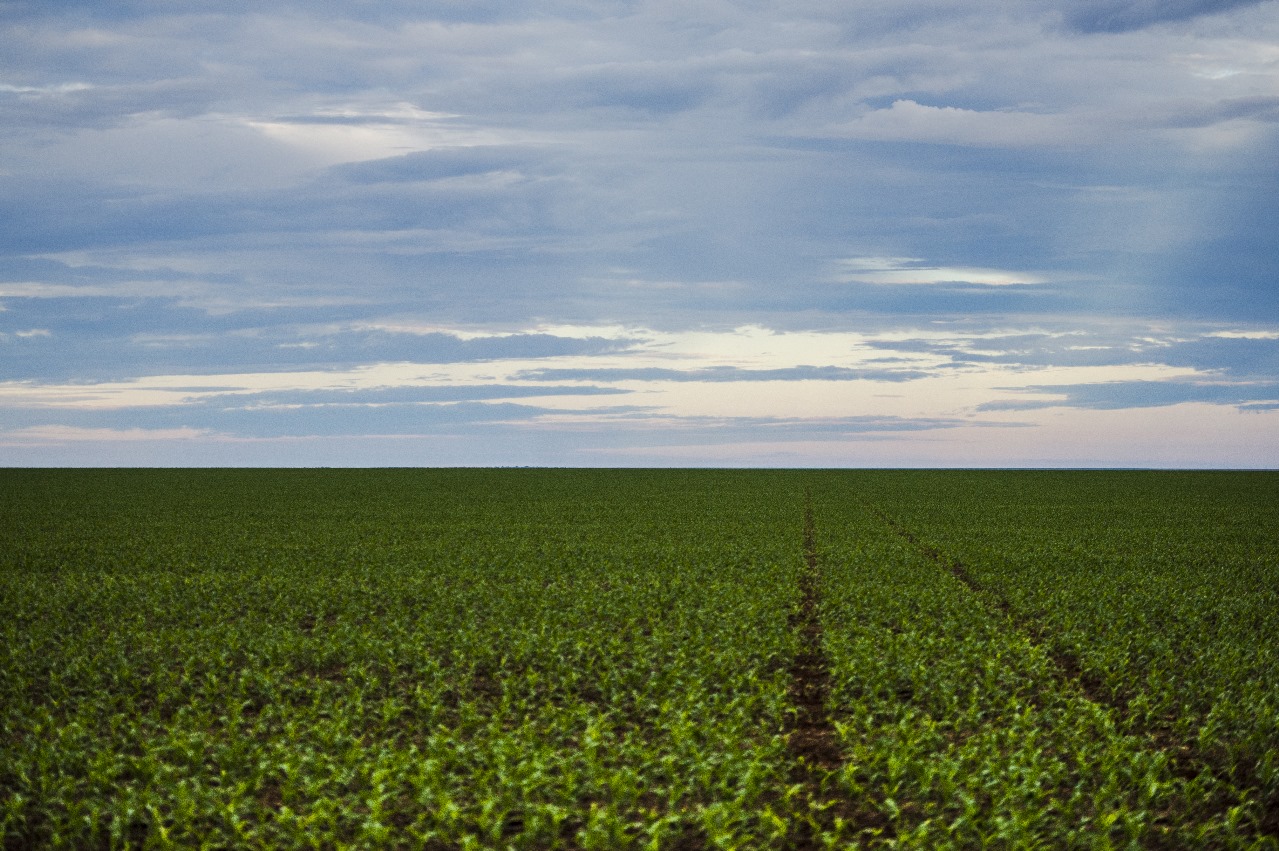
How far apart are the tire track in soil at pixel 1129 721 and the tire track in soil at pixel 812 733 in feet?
12.2

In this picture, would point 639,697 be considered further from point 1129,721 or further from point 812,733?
point 1129,721

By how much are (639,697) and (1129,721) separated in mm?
6327

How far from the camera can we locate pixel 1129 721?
41.2 feet

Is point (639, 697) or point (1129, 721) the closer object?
point (1129, 721)

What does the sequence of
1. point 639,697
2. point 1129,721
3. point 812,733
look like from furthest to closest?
1. point 639,697
2. point 1129,721
3. point 812,733

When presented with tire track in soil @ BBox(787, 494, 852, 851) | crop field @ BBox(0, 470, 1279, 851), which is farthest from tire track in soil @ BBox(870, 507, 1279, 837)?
tire track in soil @ BBox(787, 494, 852, 851)

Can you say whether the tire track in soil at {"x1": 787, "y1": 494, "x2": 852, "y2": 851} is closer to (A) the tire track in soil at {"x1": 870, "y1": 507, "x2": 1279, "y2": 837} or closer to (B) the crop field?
(B) the crop field

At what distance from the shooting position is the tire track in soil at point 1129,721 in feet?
34.2

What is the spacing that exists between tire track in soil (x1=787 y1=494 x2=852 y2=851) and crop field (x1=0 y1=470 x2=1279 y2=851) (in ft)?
0.17

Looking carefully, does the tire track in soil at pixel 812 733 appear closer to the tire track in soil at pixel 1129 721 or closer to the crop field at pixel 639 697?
the crop field at pixel 639 697

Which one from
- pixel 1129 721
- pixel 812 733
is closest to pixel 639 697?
pixel 812 733

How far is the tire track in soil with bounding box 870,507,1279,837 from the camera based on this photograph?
10.4 m

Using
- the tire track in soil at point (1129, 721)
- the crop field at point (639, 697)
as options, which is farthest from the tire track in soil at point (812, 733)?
the tire track in soil at point (1129, 721)

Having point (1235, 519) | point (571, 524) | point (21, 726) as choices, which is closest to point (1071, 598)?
point (21, 726)
